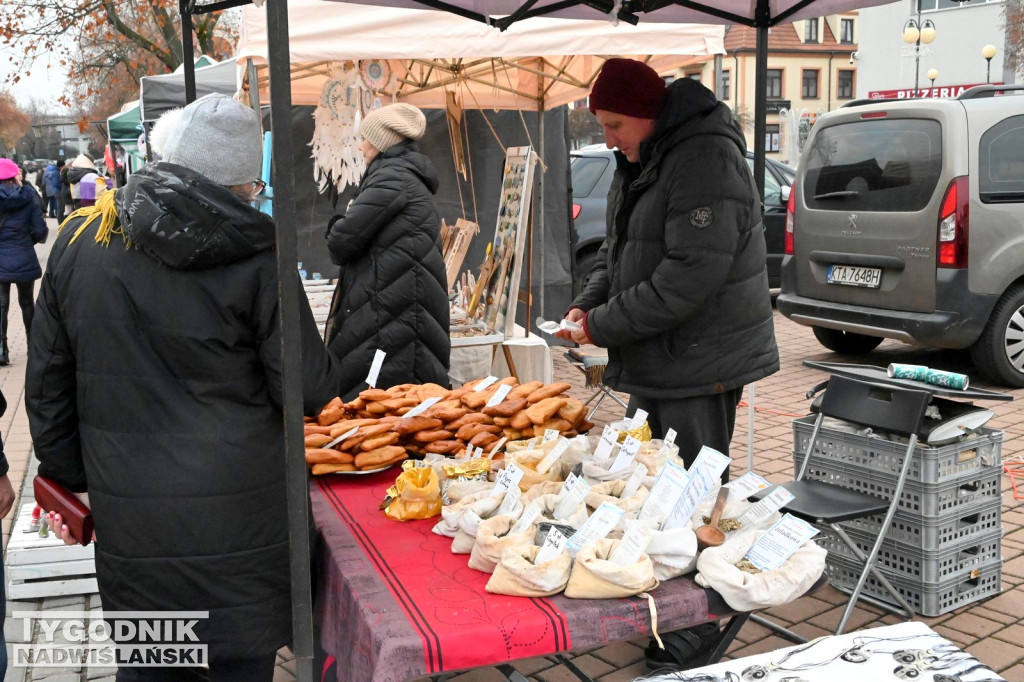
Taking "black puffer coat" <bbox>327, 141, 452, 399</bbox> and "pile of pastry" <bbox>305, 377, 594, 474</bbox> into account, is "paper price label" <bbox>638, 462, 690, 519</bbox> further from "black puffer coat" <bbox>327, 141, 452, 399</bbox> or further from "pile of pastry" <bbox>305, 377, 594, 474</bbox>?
"black puffer coat" <bbox>327, 141, 452, 399</bbox>

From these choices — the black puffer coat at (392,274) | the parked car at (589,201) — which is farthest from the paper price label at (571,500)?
the parked car at (589,201)

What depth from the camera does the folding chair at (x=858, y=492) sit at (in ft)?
9.66

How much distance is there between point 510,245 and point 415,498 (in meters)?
3.01

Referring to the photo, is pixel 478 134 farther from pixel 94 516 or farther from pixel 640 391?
pixel 94 516

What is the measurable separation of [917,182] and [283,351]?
5.68 m

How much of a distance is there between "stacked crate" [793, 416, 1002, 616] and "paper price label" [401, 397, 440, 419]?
55.3 inches

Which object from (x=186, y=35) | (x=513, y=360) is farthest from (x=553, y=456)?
(x=513, y=360)

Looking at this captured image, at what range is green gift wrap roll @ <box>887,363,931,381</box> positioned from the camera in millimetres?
3217

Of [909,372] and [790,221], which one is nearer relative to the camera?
[909,372]

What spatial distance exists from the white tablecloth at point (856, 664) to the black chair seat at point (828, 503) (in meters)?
0.98

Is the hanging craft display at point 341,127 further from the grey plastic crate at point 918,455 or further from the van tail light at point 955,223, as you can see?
the van tail light at point 955,223

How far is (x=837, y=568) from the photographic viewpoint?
139 inches

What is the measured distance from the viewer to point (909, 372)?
3258 mm

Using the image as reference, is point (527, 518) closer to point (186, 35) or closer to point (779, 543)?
point (779, 543)
